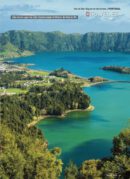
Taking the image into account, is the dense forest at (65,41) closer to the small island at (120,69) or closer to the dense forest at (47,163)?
the small island at (120,69)

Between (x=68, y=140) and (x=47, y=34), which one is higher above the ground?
(x=68, y=140)

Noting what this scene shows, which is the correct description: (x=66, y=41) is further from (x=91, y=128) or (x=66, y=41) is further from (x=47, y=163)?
(x=47, y=163)

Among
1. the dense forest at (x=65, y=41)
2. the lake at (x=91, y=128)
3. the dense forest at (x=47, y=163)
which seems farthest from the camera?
the dense forest at (x=65, y=41)

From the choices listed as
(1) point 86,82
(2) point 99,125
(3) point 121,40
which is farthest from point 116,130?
(3) point 121,40

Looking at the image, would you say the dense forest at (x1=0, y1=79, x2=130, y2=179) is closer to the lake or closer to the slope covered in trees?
the lake

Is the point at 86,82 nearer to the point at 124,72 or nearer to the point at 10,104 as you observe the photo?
the point at 124,72

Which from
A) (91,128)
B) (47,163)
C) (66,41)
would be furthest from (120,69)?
(66,41)

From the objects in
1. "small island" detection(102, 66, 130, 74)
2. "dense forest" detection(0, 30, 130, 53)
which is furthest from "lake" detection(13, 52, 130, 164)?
"dense forest" detection(0, 30, 130, 53)

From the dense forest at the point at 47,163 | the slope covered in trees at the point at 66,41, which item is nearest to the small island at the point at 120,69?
the dense forest at the point at 47,163
